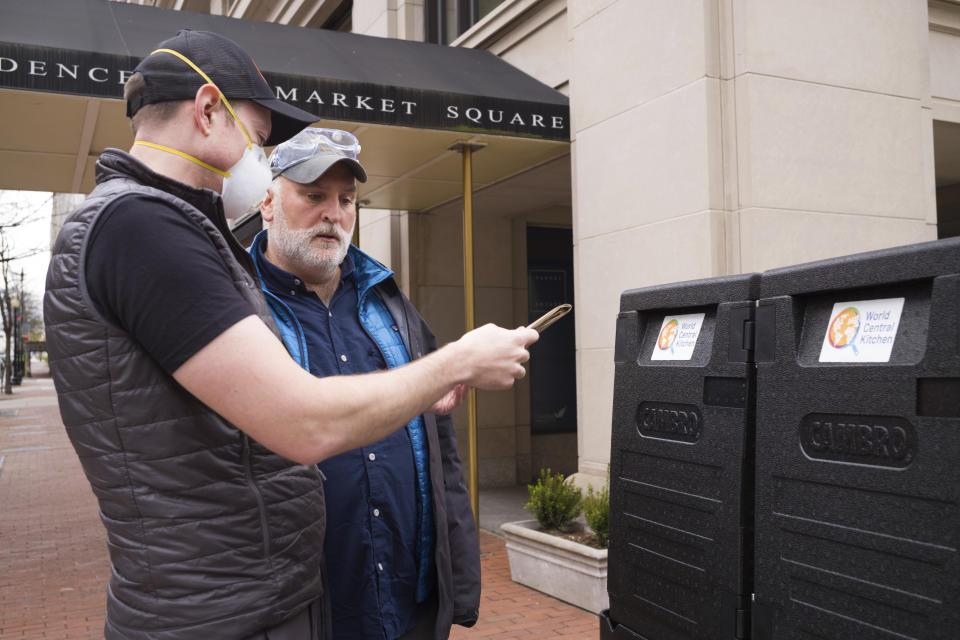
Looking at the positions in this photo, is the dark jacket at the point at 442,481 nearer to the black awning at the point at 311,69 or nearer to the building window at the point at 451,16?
the black awning at the point at 311,69

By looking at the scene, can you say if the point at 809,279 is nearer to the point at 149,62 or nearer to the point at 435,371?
the point at 435,371

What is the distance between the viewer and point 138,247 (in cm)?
152

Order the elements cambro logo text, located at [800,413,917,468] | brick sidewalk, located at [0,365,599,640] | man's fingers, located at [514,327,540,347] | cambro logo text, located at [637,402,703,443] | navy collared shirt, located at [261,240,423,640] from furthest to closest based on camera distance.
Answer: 1. brick sidewalk, located at [0,365,599,640]
2. navy collared shirt, located at [261,240,423,640]
3. cambro logo text, located at [637,402,703,443]
4. man's fingers, located at [514,327,540,347]
5. cambro logo text, located at [800,413,917,468]

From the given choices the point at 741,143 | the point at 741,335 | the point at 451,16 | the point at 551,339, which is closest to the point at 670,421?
the point at 741,335

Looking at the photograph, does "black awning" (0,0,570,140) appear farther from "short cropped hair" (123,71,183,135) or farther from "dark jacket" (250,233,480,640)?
"short cropped hair" (123,71,183,135)

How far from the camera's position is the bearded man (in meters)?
2.46

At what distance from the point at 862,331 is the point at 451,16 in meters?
8.89

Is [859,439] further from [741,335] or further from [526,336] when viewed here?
[526,336]

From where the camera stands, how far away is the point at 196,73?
5.71 feet

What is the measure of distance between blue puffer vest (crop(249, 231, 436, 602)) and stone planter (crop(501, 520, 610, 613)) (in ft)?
9.49

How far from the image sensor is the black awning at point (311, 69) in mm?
5477

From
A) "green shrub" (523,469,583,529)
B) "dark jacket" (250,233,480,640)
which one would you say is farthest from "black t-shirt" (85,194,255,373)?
"green shrub" (523,469,583,529)

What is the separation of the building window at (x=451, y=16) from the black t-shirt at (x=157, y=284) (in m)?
8.01

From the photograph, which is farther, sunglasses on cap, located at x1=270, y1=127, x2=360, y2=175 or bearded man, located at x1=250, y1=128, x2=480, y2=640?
sunglasses on cap, located at x1=270, y1=127, x2=360, y2=175
